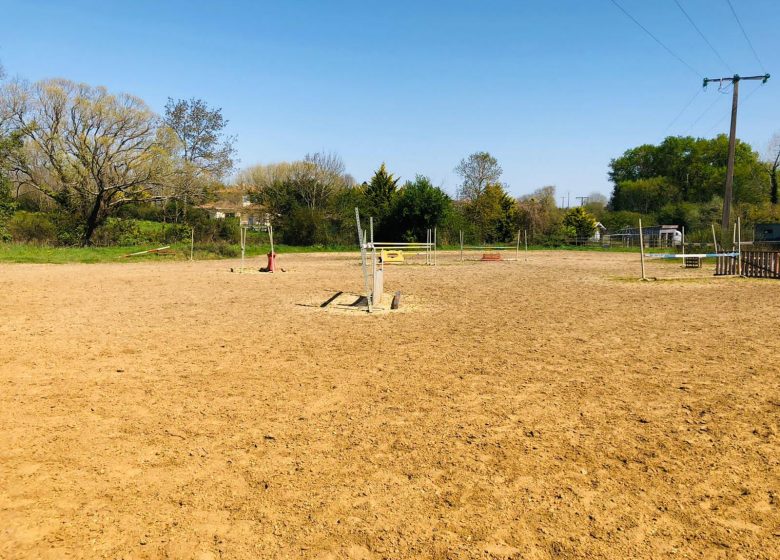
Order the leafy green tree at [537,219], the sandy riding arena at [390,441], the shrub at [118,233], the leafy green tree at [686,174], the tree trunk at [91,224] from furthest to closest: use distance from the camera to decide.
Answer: the leafy green tree at [686,174]
the leafy green tree at [537,219]
the shrub at [118,233]
the tree trunk at [91,224]
the sandy riding arena at [390,441]

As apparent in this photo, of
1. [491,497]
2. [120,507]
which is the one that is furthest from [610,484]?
[120,507]

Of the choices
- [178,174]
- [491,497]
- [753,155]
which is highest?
[753,155]

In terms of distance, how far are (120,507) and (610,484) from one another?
9.37 feet

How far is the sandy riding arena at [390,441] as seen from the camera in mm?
2643

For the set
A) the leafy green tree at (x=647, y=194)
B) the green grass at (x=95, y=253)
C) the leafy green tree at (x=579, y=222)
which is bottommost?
the green grass at (x=95, y=253)

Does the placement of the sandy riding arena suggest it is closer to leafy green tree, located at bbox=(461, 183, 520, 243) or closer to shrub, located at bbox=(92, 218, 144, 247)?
shrub, located at bbox=(92, 218, 144, 247)

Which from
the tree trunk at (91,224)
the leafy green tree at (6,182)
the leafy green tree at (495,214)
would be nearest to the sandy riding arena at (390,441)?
the leafy green tree at (6,182)

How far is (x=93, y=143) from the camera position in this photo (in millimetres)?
29781

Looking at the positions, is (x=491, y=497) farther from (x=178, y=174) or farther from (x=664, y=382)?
(x=178, y=174)

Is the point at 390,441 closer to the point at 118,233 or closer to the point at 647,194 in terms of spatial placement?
the point at 118,233

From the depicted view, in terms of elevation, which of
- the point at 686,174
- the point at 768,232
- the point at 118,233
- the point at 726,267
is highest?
the point at 686,174

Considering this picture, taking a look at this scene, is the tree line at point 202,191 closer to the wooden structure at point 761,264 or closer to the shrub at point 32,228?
the shrub at point 32,228

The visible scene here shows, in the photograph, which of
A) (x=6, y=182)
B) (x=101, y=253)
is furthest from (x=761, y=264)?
(x=6, y=182)

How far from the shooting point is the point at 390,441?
3818 mm
